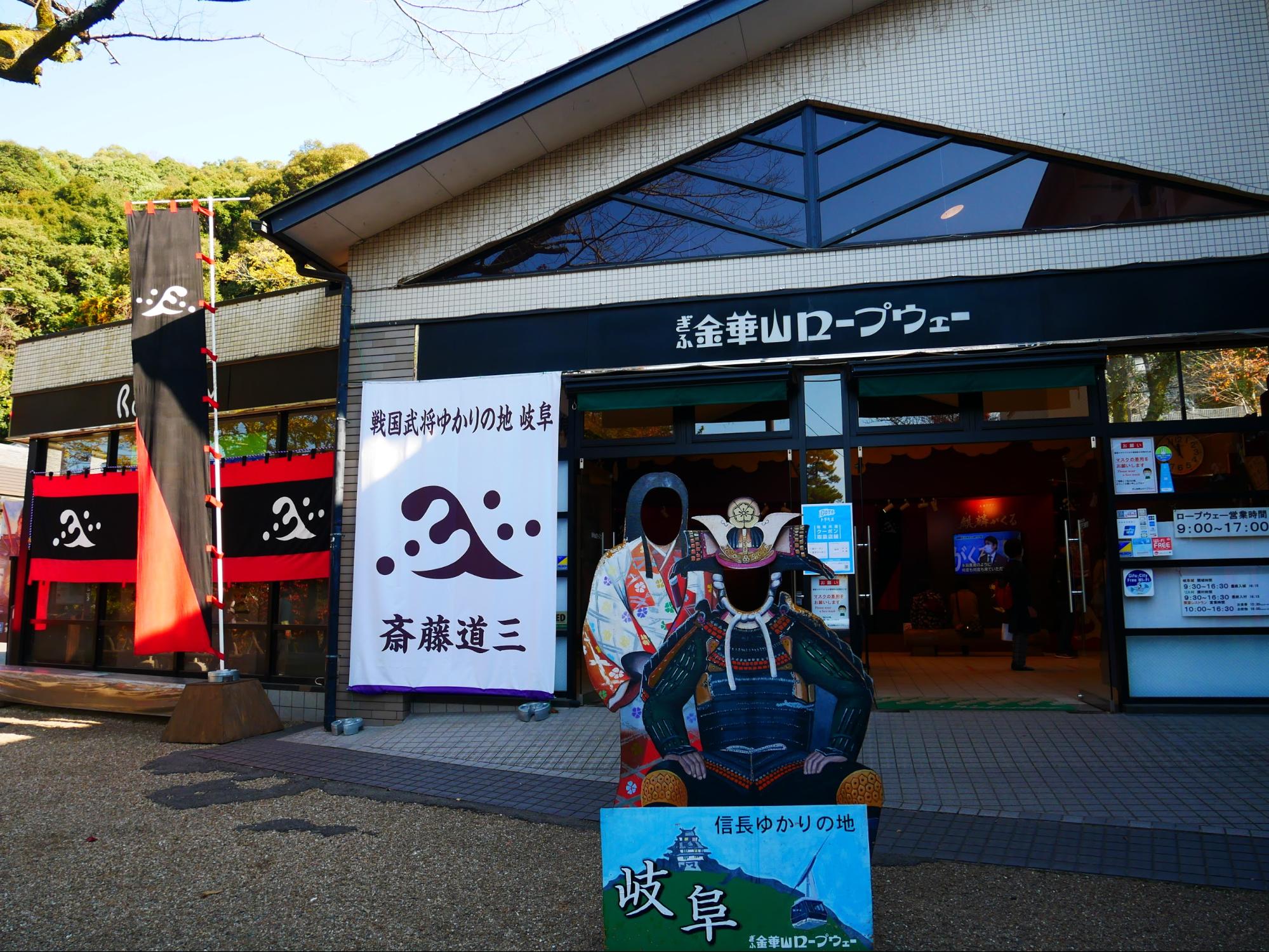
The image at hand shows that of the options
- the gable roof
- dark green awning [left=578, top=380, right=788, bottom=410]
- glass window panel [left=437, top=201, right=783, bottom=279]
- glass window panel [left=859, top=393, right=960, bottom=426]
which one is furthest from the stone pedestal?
glass window panel [left=859, top=393, right=960, bottom=426]

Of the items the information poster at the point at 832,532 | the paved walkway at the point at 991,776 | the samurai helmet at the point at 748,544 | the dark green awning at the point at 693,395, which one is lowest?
the paved walkway at the point at 991,776

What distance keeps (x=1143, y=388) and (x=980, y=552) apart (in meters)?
7.08

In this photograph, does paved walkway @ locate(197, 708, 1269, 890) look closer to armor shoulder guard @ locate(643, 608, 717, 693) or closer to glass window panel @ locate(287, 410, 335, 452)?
armor shoulder guard @ locate(643, 608, 717, 693)

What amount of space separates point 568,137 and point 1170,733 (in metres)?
8.19

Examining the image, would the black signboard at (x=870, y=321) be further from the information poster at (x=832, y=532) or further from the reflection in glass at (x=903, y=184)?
the information poster at (x=832, y=532)

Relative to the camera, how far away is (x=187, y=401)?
8477mm

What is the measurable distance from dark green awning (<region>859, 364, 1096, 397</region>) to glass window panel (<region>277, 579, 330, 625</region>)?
6.58m

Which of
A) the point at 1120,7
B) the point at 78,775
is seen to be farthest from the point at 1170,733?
the point at 78,775

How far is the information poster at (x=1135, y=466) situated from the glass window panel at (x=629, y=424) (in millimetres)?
4250

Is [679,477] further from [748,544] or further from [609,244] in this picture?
Result: [748,544]

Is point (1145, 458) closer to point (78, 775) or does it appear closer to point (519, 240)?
point (519, 240)

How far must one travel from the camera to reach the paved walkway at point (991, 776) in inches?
184

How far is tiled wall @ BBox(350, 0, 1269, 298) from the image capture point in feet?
25.6

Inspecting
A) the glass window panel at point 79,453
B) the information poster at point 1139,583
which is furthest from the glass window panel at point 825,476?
the glass window panel at point 79,453
